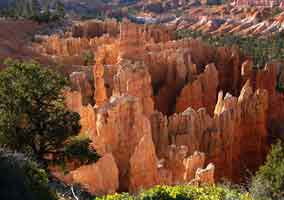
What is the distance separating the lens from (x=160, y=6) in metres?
116

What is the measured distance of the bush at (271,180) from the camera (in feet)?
52.1

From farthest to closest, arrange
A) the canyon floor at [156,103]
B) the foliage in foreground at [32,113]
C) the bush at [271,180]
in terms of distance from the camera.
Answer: the canyon floor at [156,103]
the bush at [271,180]
the foliage in foreground at [32,113]

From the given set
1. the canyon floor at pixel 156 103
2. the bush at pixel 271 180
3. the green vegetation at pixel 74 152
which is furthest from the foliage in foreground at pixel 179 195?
the canyon floor at pixel 156 103

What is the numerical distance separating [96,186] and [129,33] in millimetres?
20519

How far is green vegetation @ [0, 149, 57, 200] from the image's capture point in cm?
999

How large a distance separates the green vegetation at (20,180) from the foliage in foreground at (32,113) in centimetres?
291

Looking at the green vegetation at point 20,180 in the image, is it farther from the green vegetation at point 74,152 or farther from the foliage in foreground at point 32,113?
the green vegetation at point 74,152

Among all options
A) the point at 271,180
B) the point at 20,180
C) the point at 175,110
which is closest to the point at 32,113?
the point at 20,180

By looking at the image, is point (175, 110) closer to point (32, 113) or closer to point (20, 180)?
point (32, 113)

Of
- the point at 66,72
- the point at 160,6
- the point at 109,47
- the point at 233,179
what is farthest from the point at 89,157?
the point at 160,6

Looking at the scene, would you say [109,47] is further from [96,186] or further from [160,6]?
[160,6]

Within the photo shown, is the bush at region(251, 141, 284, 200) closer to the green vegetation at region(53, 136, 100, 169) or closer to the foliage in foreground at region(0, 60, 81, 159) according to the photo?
the green vegetation at region(53, 136, 100, 169)

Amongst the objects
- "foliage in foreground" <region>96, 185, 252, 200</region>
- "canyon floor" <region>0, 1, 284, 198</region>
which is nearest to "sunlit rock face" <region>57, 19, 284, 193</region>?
Answer: "canyon floor" <region>0, 1, 284, 198</region>

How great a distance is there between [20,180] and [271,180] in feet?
34.9
